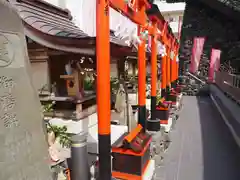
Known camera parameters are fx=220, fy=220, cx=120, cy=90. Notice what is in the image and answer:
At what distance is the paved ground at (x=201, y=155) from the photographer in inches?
197

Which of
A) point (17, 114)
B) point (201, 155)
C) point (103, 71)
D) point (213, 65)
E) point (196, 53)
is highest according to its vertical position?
point (196, 53)

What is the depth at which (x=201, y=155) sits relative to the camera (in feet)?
19.8

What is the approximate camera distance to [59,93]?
5.19 metres

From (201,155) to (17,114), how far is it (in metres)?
5.25

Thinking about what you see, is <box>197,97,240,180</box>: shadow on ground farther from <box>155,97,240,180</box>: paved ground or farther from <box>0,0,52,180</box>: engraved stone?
<box>0,0,52,180</box>: engraved stone

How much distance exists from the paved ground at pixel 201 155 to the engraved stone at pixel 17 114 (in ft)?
10.9

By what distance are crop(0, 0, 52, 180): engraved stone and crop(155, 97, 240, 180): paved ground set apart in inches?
130

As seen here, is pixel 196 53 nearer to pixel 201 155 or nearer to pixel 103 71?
pixel 201 155

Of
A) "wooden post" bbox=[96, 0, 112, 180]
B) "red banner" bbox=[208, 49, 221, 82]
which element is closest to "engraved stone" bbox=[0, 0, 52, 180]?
"wooden post" bbox=[96, 0, 112, 180]

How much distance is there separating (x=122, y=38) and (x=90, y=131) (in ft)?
7.83

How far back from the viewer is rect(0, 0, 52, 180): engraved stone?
2.06m

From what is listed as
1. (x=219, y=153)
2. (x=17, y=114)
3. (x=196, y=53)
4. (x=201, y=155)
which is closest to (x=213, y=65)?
(x=196, y=53)

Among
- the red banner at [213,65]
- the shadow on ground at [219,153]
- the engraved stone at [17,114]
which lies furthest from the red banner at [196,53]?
the engraved stone at [17,114]

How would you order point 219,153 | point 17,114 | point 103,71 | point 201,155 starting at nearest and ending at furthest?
1. point 17,114
2. point 103,71
3. point 201,155
4. point 219,153
